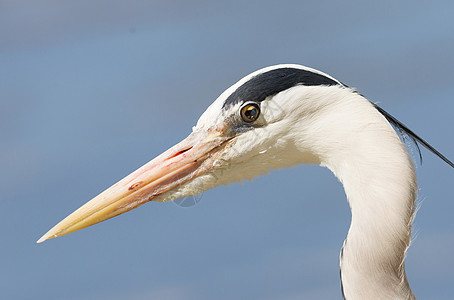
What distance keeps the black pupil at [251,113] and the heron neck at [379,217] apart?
482mm

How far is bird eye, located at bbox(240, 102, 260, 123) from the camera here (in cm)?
295

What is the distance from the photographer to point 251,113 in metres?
2.97

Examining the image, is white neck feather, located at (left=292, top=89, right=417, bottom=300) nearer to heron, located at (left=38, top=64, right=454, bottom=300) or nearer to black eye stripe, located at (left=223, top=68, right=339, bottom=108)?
heron, located at (left=38, top=64, right=454, bottom=300)

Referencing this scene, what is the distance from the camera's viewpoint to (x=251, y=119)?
118 inches

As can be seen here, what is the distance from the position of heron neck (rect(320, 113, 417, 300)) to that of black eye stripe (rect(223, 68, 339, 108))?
0.32 meters

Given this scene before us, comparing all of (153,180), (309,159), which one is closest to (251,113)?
(309,159)

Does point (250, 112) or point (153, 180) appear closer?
point (250, 112)

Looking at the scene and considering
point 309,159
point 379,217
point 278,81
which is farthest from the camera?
point 309,159

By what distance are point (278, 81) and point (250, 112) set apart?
0.66 ft

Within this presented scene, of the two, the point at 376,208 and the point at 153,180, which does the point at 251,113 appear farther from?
the point at 376,208

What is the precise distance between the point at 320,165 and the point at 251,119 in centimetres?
39

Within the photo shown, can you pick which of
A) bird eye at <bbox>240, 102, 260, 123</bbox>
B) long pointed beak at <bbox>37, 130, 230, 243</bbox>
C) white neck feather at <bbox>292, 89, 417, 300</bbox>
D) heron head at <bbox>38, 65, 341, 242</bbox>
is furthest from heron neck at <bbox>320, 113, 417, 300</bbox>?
long pointed beak at <bbox>37, 130, 230, 243</bbox>

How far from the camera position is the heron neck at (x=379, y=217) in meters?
2.67

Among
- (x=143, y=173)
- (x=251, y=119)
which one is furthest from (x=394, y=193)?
(x=143, y=173)
